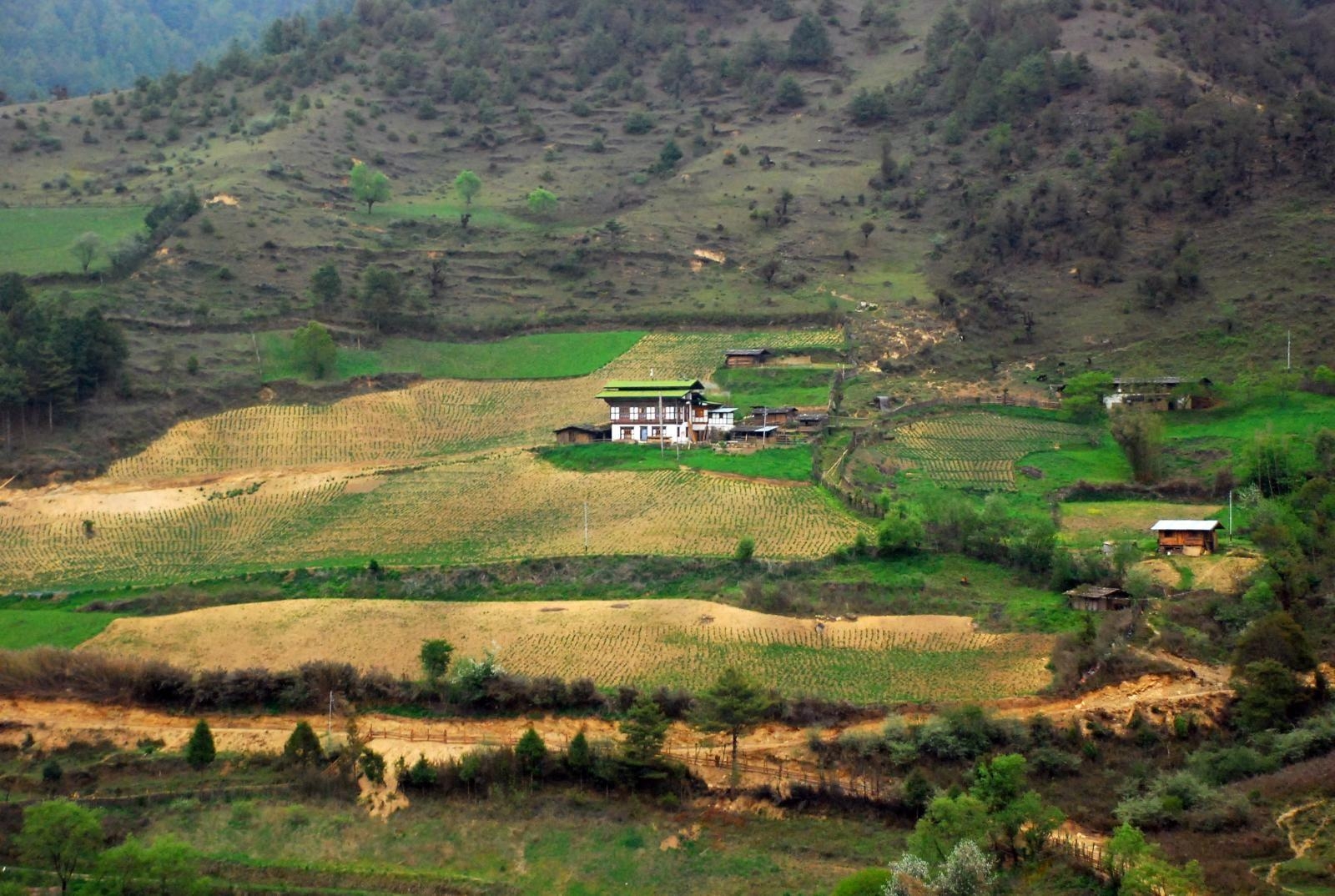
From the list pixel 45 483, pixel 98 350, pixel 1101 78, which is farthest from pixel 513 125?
pixel 45 483

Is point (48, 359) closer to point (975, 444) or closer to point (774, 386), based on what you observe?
point (774, 386)

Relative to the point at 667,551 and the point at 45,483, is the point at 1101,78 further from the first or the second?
the point at 45,483

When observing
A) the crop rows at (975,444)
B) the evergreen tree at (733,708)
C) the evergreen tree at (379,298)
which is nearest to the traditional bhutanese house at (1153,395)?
the crop rows at (975,444)

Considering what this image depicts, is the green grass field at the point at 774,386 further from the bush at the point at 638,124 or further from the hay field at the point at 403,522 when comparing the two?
the bush at the point at 638,124

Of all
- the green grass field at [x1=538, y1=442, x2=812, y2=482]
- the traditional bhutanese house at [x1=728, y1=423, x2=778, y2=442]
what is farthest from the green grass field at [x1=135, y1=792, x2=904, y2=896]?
the traditional bhutanese house at [x1=728, y1=423, x2=778, y2=442]

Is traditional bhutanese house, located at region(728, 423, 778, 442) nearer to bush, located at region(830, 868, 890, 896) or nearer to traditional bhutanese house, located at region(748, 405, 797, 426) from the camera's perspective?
traditional bhutanese house, located at region(748, 405, 797, 426)

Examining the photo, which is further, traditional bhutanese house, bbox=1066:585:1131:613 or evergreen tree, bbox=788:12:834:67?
evergreen tree, bbox=788:12:834:67
